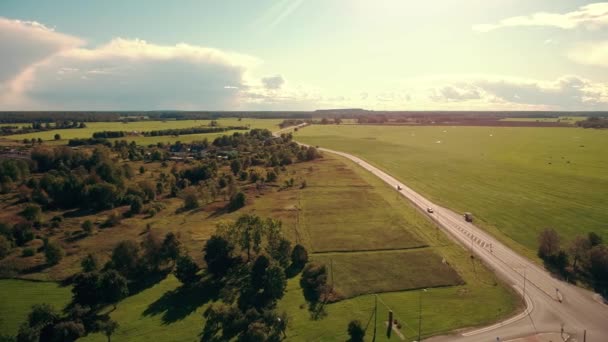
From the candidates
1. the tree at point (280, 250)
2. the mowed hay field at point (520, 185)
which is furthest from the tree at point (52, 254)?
the mowed hay field at point (520, 185)

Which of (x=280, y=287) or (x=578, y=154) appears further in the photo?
(x=578, y=154)

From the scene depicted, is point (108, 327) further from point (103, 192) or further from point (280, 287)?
point (103, 192)

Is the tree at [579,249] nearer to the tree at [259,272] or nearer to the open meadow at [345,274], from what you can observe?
the open meadow at [345,274]

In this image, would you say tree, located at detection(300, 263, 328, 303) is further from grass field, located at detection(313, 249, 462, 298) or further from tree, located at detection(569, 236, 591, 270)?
tree, located at detection(569, 236, 591, 270)

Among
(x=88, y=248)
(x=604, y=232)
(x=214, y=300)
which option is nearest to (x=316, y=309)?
(x=214, y=300)

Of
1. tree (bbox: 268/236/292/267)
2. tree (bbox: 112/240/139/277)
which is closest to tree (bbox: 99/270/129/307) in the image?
tree (bbox: 112/240/139/277)

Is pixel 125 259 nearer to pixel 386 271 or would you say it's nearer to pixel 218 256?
pixel 218 256
